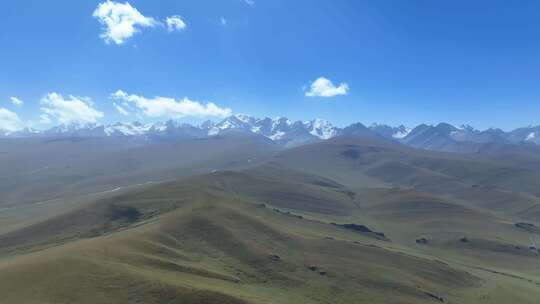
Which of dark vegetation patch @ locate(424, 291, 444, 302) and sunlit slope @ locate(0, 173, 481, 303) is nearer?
sunlit slope @ locate(0, 173, 481, 303)

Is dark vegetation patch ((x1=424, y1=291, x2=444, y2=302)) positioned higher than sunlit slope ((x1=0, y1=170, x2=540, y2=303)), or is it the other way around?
sunlit slope ((x1=0, y1=170, x2=540, y2=303))

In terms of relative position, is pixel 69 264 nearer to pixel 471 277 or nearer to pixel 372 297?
pixel 372 297

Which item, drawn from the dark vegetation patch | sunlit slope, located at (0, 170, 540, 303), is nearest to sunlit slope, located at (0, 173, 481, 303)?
sunlit slope, located at (0, 170, 540, 303)

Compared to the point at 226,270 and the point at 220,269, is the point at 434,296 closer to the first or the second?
the point at 226,270

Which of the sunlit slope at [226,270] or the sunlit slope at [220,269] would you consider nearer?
the sunlit slope at [220,269]

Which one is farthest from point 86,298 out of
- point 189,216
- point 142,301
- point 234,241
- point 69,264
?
point 189,216

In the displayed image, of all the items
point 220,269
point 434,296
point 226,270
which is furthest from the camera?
point 226,270

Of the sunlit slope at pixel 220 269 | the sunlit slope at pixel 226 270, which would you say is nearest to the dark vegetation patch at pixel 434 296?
the sunlit slope at pixel 226 270

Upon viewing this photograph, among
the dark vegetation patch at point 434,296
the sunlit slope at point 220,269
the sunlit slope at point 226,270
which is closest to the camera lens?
the sunlit slope at point 220,269

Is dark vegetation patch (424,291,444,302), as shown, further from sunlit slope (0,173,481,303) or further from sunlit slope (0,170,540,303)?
sunlit slope (0,173,481,303)

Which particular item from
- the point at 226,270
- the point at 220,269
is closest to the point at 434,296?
the point at 226,270

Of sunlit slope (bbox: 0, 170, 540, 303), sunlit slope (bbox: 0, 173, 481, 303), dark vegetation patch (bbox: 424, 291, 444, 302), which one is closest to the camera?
sunlit slope (bbox: 0, 173, 481, 303)

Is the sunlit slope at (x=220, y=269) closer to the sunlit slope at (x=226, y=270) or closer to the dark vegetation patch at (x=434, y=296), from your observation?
the sunlit slope at (x=226, y=270)

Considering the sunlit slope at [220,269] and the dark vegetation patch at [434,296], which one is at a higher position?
the sunlit slope at [220,269]
